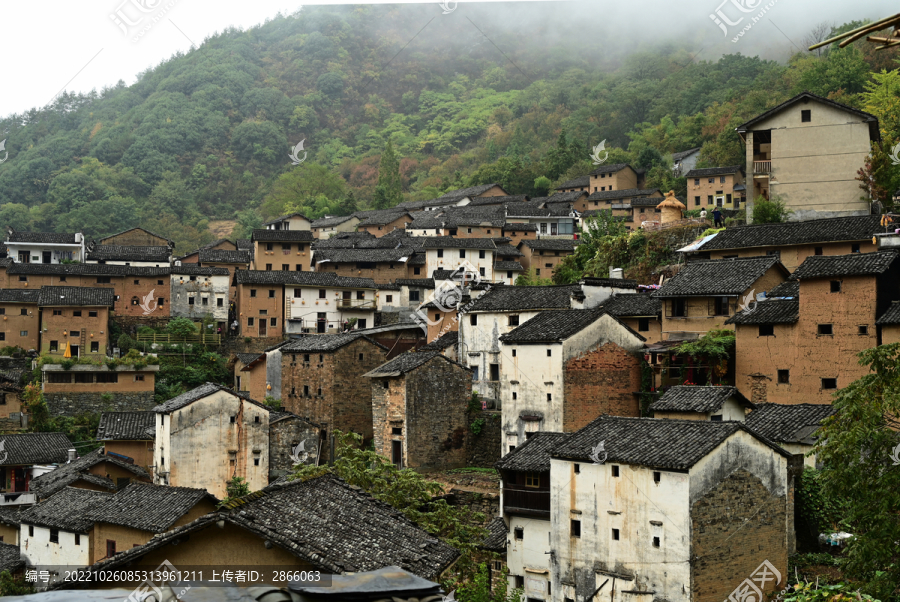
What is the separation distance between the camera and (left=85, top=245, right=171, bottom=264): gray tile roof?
5106cm

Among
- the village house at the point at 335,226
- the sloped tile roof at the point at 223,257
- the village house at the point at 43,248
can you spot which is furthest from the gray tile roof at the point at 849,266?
the village house at the point at 335,226

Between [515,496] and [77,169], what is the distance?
7711 cm

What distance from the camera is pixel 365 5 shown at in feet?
508

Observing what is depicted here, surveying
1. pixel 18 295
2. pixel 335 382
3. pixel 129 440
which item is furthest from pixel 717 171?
pixel 18 295

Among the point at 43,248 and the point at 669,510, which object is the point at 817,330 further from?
the point at 43,248

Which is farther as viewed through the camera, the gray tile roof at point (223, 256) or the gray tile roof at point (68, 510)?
the gray tile roof at point (223, 256)

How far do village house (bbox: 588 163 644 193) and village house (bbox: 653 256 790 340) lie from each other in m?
33.6

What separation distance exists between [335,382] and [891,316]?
63.7 feet

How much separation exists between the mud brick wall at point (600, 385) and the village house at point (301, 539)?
603 inches

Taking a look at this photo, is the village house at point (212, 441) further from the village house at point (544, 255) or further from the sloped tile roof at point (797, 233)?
the village house at point (544, 255)

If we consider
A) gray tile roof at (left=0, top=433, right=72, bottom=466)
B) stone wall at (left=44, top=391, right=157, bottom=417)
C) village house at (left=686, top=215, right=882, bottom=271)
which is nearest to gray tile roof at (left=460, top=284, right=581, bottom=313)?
village house at (left=686, top=215, right=882, bottom=271)

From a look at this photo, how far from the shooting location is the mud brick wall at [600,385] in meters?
28.3

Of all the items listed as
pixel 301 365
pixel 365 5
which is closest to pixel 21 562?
pixel 301 365

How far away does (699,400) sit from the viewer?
24000 millimetres
